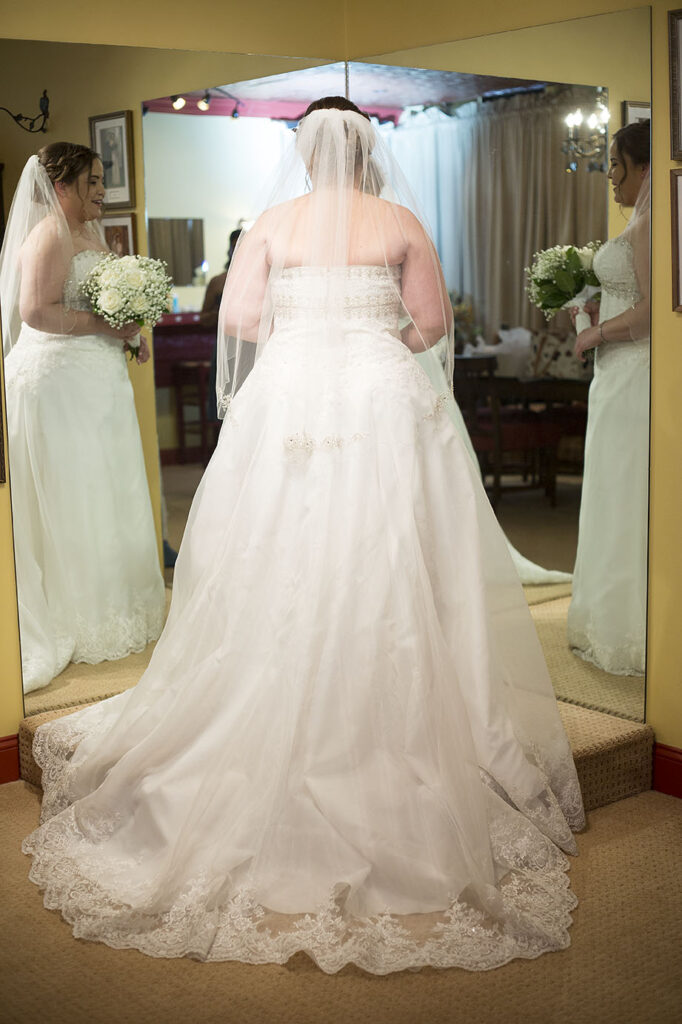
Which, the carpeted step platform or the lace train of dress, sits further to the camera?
the lace train of dress

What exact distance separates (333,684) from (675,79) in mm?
1927

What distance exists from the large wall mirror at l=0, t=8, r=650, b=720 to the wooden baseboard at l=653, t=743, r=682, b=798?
5.0 inches

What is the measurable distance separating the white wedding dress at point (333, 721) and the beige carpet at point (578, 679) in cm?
47

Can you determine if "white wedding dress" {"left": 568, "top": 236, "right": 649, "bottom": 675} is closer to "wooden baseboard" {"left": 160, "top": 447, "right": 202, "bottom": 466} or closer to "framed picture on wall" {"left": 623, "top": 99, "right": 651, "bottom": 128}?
"framed picture on wall" {"left": 623, "top": 99, "right": 651, "bottom": 128}

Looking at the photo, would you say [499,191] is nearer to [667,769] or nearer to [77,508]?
[77,508]

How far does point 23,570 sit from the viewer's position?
3.53m

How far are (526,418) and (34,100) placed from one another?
1.86 meters

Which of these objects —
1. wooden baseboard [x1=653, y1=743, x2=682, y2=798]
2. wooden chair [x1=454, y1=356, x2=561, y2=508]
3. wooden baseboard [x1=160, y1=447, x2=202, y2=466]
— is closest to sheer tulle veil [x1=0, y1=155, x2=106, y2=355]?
wooden baseboard [x1=160, y1=447, x2=202, y2=466]

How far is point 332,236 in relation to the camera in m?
2.99

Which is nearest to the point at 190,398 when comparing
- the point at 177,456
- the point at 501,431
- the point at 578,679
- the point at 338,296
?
the point at 177,456

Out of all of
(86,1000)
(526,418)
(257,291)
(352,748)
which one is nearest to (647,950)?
(352,748)

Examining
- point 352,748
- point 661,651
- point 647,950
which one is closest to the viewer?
point 647,950

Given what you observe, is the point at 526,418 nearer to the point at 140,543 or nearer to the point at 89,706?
the point at 140,543

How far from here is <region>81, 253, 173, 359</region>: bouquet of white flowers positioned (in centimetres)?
350
